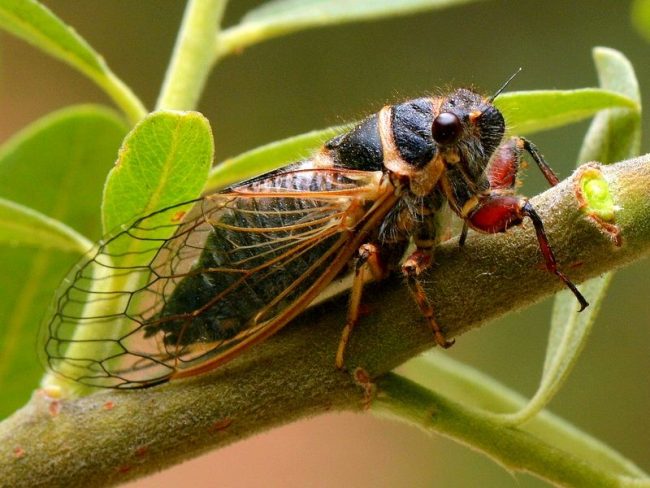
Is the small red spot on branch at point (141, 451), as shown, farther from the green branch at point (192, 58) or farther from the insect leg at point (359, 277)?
the green branch at point (192, 58)

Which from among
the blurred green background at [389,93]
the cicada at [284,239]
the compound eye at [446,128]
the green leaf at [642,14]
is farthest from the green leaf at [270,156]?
the blurred green background at [389,93]

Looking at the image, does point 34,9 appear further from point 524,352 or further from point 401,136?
point 524,352

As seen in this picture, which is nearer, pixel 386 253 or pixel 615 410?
pixel 386 253

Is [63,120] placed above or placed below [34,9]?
below

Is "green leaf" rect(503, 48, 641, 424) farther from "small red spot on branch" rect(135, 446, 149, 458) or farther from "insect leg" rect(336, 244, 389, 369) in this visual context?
"small red spot on branch" rect(135, 446, 149, 458)

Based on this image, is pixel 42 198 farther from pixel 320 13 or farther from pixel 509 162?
pixel 509 162

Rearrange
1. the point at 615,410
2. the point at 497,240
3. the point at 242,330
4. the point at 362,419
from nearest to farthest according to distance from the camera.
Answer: the point at 497,240 < the point at 242,330 < the point at 615,410 < the point at 362,419

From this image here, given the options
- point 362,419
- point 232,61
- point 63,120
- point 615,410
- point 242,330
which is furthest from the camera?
point 232,61

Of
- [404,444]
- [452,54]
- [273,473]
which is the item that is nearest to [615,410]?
[404,444]
